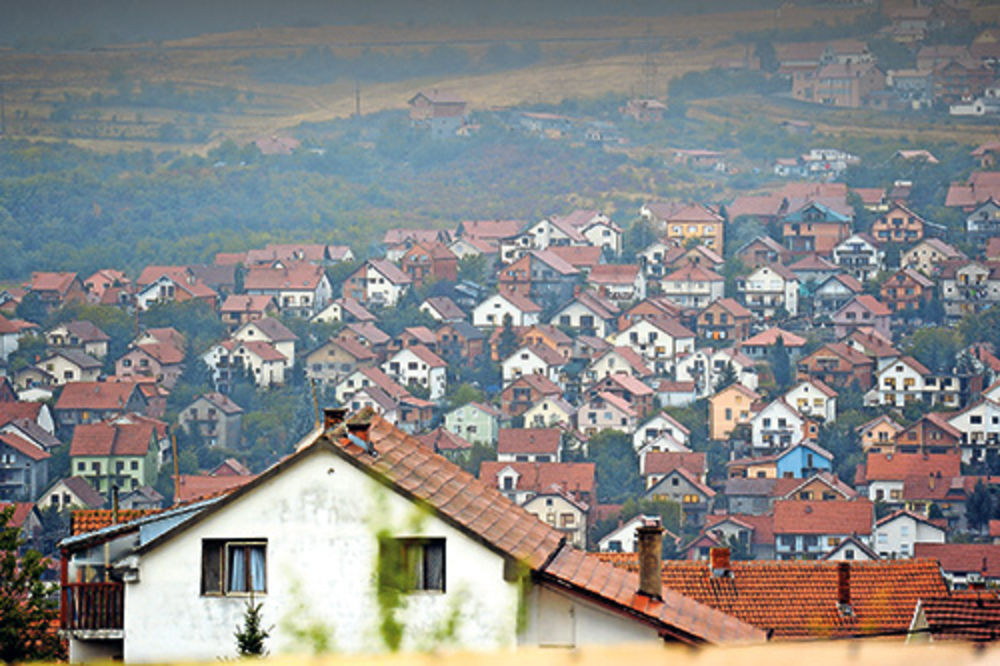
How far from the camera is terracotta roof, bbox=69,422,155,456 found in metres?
48.1

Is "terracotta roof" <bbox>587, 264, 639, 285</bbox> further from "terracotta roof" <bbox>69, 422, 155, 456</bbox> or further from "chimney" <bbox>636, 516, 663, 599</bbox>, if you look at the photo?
"chimney" <bbox>636, 516, 663, 599</bbox>

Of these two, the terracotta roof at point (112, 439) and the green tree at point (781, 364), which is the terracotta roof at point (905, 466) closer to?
the green tree at point (781, 364)

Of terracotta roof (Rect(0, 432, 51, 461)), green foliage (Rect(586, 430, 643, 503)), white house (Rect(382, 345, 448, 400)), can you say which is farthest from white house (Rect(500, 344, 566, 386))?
terracotta roof (Rect(0, 432, 51, 461))

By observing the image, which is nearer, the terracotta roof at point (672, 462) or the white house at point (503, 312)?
the terracotta roof at point (672, 462)

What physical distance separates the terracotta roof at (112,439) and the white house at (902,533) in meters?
19.9

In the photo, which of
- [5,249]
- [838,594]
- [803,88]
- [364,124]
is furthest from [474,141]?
[838,594]

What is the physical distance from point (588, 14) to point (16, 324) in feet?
348

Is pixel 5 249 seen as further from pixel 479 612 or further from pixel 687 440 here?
pixel 479 612

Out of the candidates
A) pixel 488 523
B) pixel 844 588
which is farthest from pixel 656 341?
pixel 488 523

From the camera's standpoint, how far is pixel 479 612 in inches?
182

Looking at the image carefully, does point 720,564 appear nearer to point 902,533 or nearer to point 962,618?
point 962,618

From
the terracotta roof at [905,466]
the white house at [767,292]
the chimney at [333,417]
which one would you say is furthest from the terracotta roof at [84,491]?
the chimney at [333,417]

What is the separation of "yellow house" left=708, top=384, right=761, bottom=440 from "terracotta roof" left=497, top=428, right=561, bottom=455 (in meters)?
5.46

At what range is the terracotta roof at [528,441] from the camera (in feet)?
157
